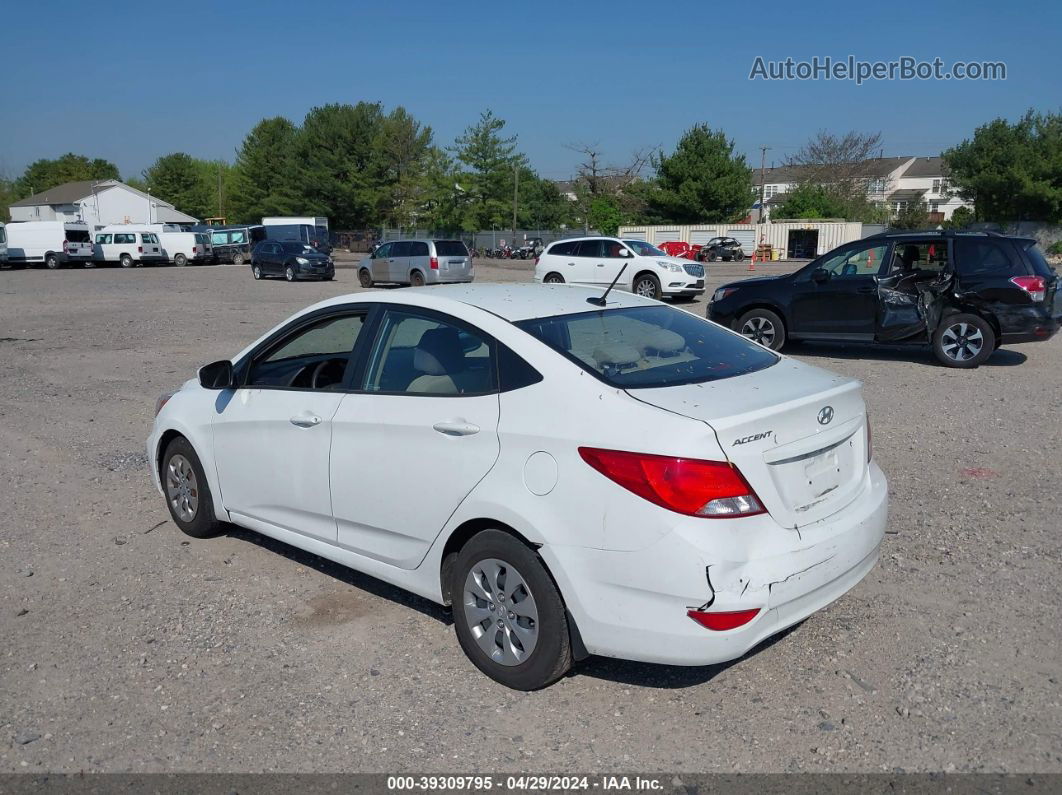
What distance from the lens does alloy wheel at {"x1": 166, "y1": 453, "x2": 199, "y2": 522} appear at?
5.32m

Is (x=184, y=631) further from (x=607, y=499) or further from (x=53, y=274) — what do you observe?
(x=53, y=274)

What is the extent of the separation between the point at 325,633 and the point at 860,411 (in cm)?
270

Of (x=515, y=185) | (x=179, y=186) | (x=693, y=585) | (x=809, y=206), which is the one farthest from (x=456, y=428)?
(x=179, y=186)

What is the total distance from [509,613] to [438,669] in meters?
0.53

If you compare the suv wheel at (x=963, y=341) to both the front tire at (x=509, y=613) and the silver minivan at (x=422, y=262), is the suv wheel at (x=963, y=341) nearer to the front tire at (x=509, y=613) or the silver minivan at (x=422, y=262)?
the front tire at (x=509, y=613)

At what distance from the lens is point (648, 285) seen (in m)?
23.2

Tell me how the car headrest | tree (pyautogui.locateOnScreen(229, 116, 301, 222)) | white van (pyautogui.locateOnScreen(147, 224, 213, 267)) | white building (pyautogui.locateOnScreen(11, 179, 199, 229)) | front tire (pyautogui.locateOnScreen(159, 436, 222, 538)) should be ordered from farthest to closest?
1. white building (pyautogui.locateOnScreen(11, 179, 199, 229))
2. tree (pyautogui.locateOnScreen(229, 116, 301, 222))
3. white van (pyautogui.locateOnScreen(147, 224, 213, 267))
4. front tire (pyautogui.locateOnScreen(159, 436, 222, 538))
5. the car headrest

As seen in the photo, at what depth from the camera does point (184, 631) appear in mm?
4246

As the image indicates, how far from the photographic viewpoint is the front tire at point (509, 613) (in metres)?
3.42

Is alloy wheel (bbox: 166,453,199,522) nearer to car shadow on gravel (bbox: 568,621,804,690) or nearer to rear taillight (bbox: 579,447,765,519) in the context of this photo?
car shadow on gravel (bbox: 568,621,804,690)

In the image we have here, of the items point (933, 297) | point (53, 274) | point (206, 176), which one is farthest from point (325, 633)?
point (206, 176)

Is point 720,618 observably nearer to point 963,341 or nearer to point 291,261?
point 963,341

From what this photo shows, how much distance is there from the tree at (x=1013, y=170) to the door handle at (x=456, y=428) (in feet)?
195

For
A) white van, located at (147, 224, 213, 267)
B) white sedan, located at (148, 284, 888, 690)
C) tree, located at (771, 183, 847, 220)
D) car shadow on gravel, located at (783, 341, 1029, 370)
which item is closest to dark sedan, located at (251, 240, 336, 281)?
white van, located at (147, 224, 213, 267)
